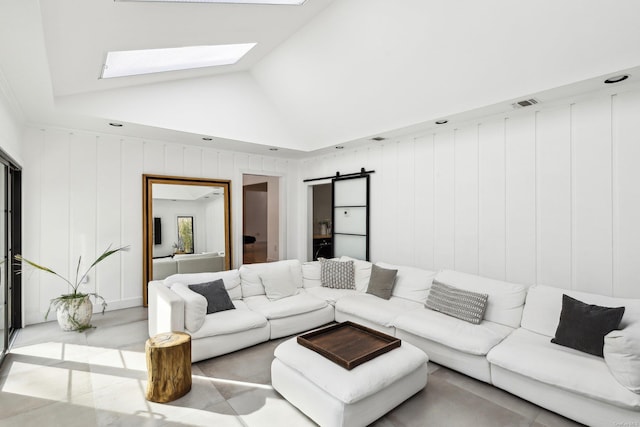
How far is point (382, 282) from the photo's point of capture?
4227 millimetres

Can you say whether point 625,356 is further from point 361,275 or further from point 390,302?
point 361,275

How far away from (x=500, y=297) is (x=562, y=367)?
105 centimetres

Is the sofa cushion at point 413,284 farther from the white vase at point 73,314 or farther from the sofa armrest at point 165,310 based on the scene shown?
the white vase at point 73,314

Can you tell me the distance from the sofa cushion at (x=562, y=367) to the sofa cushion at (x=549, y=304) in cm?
16

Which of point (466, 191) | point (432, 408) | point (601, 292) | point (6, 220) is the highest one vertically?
point (466, 191)

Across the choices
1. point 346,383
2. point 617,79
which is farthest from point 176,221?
point 617,79

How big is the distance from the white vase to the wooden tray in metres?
2.93

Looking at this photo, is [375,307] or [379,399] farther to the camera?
[375,307]

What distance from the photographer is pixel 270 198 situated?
7.64 metres

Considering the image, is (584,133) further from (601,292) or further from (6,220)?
(6,220)

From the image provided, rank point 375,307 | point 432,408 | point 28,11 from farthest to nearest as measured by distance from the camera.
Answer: point 375,307 < point 432,408 < point 28,11

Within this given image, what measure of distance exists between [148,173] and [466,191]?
4634 millimetres

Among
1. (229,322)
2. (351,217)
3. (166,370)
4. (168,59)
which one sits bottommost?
Result: (166,370)

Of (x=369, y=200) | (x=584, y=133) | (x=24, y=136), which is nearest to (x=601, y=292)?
(x=584, y=133)
